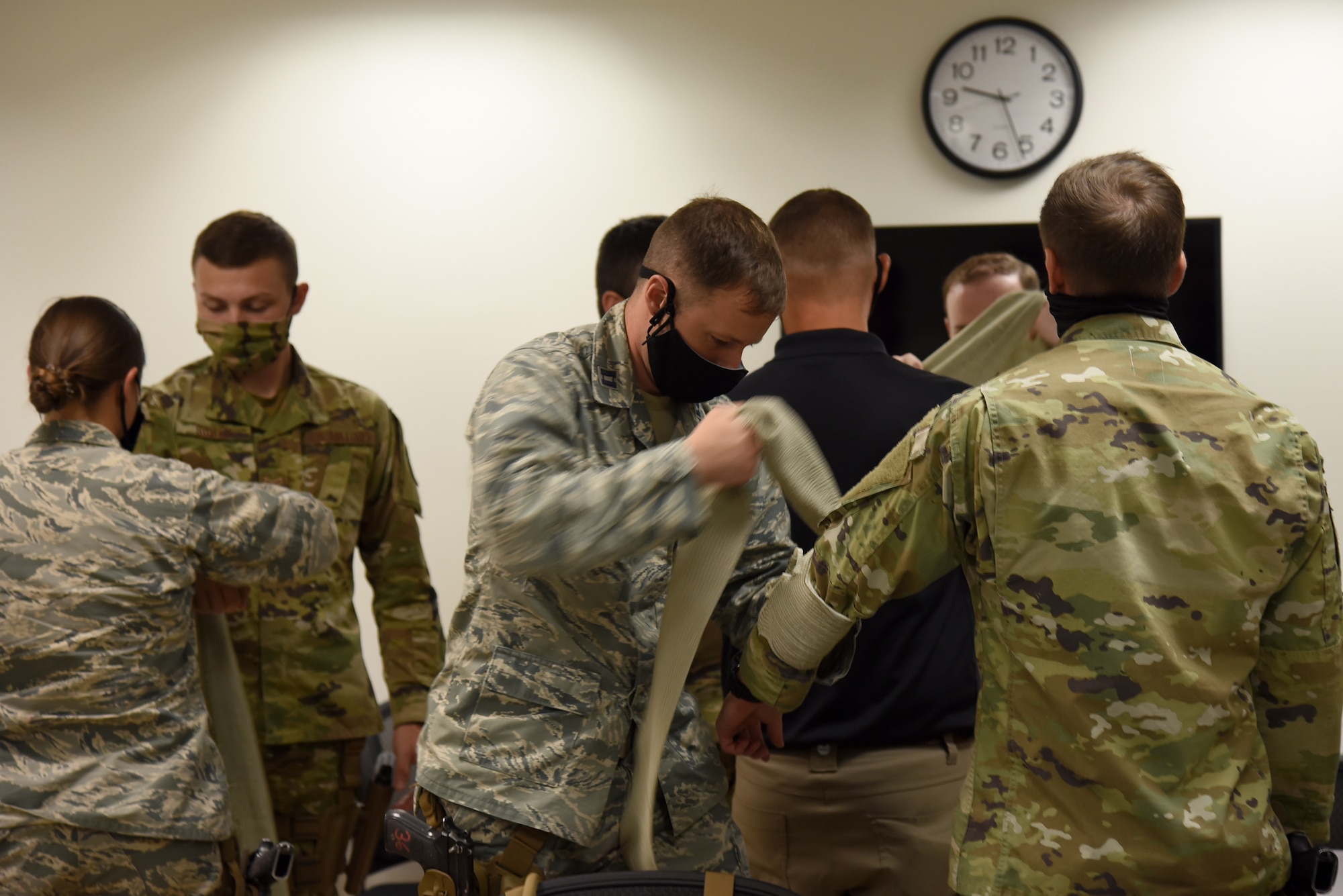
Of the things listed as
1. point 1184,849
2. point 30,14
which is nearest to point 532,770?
point 1184,849

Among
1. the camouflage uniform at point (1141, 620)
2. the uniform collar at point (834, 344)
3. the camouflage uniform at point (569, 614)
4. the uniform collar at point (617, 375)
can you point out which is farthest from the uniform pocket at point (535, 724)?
the uniform collar at point (834, 344)

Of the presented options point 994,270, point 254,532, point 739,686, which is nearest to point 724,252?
point 739,686

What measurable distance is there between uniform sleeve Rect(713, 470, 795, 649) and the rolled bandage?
0.10 meters

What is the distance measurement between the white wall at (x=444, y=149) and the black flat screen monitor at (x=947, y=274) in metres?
0.08

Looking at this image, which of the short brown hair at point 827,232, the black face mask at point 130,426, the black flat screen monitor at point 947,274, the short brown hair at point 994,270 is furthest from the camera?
the black flat screen monitor at point 947,274

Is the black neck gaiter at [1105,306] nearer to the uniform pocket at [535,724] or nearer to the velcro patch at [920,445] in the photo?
the velcro patch at [920,445]

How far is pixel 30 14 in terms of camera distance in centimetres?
376

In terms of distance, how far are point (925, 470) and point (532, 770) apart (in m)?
0.61

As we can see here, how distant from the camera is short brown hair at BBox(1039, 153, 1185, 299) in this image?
127 centimetres

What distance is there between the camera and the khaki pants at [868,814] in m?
1.85

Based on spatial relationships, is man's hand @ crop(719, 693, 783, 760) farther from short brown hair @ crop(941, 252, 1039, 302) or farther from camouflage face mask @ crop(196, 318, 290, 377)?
short brown hair @ crop(941, 252, 1039, 302)

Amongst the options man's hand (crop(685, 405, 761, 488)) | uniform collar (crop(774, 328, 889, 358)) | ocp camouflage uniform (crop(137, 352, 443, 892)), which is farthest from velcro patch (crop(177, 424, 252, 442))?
man's hand (crop(685, 405, 761, 488))

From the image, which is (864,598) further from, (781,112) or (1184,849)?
(781,112)

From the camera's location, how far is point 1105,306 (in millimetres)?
1286
